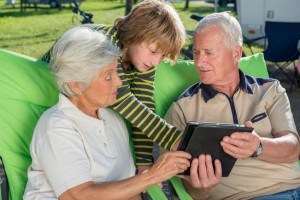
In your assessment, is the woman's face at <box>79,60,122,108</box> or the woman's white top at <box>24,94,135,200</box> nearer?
the woman's white top at <box>24,94,135,200</box>

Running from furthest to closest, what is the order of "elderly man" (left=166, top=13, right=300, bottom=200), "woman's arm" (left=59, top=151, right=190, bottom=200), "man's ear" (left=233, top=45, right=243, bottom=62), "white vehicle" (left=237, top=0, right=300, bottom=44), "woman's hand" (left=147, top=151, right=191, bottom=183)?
"white vehicle" (left=237, top=0, right=300, bottom=44), "man's ear" (left=233, top=45, right=243, bottom=62), "elderly man" (left=166, top=13, right=300, bottom=200), "woman's hand" (left=147, top=151, right=191, bottom=183), "woman's arm" (left=59, top=151, right=190, bottom=200)

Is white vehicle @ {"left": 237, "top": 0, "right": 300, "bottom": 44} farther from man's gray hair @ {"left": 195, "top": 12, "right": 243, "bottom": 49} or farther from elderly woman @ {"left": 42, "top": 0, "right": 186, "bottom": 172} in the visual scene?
elderly woman @ {"left": 42, "top": 0, "right": 186, "bottom": 172}

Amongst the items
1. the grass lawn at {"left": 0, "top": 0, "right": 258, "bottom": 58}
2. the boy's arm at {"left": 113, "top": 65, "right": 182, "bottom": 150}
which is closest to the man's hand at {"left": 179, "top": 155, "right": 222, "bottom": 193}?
the boy's arm at {"left": 113, "top": 65, "right": 182, "bottom": 150}

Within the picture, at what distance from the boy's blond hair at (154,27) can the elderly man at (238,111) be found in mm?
196

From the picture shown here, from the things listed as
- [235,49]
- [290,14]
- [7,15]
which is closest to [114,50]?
[235,49]

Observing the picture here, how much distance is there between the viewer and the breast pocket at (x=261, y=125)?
3.04 m

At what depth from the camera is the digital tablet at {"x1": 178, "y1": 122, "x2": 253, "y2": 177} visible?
2.41 meters

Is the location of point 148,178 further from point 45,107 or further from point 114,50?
point 45,107

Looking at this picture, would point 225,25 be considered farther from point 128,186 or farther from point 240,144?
point 128,186

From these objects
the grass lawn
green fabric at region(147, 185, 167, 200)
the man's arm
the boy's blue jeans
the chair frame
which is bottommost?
the grass lawn

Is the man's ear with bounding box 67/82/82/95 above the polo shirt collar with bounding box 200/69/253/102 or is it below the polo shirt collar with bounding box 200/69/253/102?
above

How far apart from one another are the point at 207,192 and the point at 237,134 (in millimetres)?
463

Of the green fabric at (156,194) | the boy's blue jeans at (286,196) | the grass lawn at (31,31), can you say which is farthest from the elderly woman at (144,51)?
the grass lawn at (31,31)

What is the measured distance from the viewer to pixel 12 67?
2.81m
